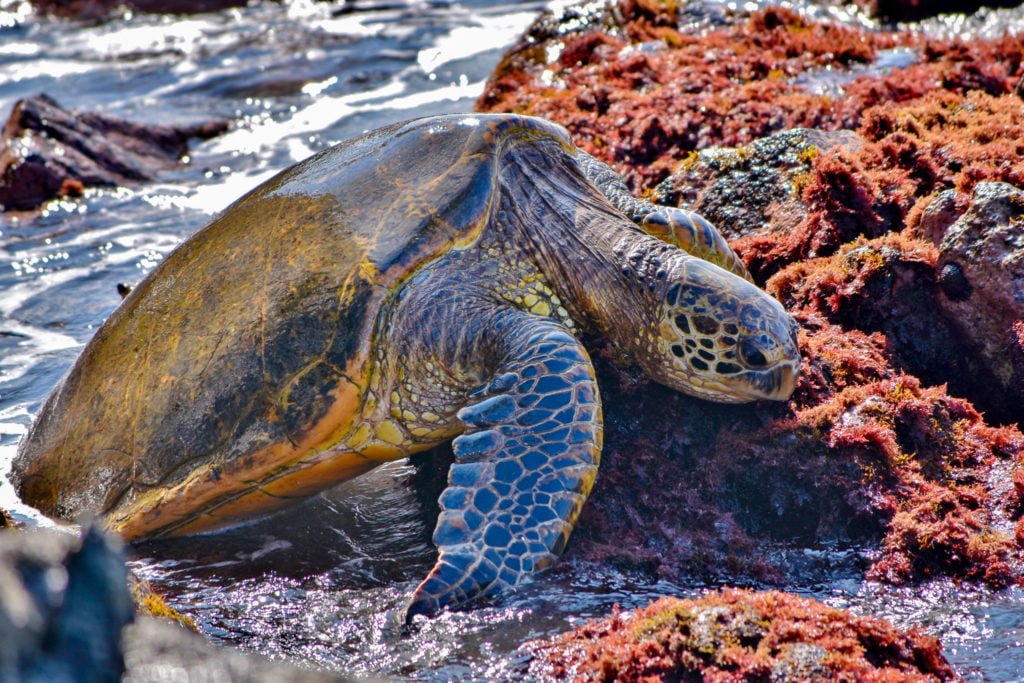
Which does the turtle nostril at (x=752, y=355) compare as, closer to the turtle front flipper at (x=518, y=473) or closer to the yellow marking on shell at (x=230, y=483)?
the turtle front flipper at (x=518, y=473)

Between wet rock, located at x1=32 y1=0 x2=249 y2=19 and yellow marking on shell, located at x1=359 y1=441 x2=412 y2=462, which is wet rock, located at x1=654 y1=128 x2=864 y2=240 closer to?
yellow marking on shell, located at x1=359 y1=441 x2=412 y2=462

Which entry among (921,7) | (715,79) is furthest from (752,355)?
(921,7)

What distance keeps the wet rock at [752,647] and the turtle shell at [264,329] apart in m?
1.90

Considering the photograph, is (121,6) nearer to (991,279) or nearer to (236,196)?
(236,196)

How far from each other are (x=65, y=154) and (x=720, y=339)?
28.4 ft

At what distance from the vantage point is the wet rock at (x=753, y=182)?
618 centimetres

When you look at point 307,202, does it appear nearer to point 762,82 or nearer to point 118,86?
point 762,82

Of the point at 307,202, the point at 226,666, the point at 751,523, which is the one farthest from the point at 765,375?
the point at 226,666

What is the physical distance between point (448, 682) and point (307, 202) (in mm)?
2752

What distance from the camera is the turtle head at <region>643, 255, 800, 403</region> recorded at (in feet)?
14.6

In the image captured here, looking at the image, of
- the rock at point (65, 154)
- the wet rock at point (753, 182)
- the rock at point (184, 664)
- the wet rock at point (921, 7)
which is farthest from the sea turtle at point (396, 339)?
the wet rock at point (921, 7)

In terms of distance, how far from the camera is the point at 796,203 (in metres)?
6.09

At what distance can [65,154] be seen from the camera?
34.2ft

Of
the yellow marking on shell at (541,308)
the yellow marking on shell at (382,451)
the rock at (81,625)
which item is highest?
the rock at (81,625)
